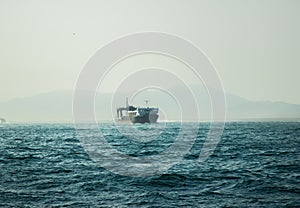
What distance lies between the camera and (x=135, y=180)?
989 inches

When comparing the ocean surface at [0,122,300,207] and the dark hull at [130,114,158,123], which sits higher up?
the dark hull at [130,114,158,123]

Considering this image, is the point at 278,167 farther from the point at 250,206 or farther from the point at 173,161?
the point at 250,206

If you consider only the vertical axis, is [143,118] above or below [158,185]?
above

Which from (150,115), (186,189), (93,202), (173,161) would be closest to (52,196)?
(93,202)

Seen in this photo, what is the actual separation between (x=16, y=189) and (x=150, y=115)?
173m

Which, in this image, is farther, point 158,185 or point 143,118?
point 143,118

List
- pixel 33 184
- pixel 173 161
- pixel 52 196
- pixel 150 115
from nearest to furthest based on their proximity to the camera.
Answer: pixel 52 196 → pixel 33 184 → pixel 173 161 → pixel 150 115

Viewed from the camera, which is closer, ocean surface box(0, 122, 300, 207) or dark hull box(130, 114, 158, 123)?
ocean surface box(0, 122, 300, 207)

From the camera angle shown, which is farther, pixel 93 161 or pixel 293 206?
pixel 93 161

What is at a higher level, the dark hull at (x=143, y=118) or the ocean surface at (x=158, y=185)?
the dark hull at (x=143, y=118)

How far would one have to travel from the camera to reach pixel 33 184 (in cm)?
2408

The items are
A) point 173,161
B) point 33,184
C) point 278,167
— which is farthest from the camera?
point 173,161

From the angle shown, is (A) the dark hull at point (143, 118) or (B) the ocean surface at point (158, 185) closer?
(B) the ocean surface at point (158, 185)


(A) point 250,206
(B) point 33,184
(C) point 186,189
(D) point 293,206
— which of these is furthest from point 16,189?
(D) point 293,206
